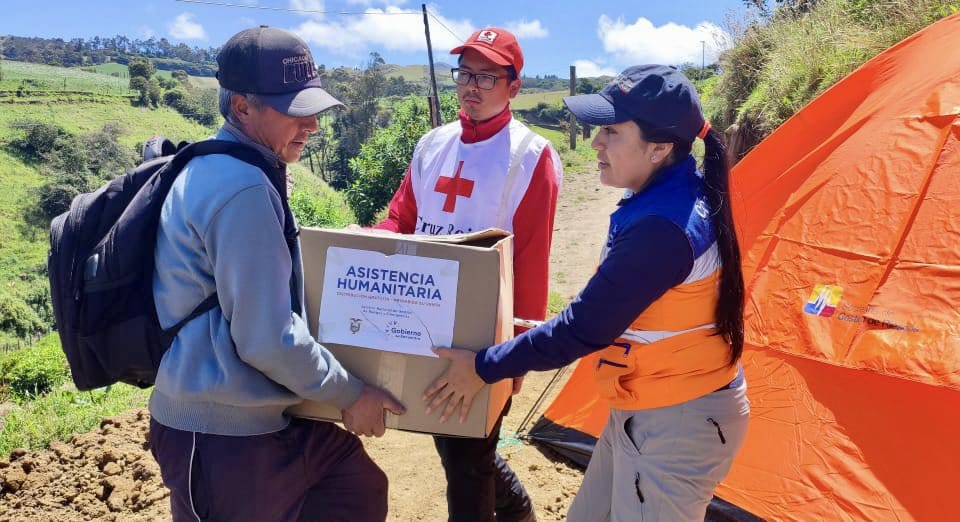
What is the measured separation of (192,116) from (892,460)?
91749mm

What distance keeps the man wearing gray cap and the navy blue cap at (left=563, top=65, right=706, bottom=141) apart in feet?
2.39

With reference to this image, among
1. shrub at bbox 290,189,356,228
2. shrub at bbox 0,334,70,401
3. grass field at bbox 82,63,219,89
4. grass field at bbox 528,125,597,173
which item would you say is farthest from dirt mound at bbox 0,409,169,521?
grass field at bbox 82,63,219,89

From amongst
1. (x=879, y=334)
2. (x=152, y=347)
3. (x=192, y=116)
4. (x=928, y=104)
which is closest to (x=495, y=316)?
(x=152, y=347)

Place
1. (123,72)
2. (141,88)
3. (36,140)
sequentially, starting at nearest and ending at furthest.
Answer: (36,140), (141,88), (123,72)

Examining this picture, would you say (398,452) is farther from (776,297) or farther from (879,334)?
(879,334)

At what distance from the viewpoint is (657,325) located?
5.40ft

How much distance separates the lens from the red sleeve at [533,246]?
2238mm

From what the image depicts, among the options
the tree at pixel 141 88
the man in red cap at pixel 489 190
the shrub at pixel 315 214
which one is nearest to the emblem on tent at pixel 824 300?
the man in red cap at pixel 489 190

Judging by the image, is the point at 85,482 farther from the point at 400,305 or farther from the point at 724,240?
the point at 724,240

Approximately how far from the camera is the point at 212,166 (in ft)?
4.84

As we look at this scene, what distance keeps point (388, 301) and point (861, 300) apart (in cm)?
177

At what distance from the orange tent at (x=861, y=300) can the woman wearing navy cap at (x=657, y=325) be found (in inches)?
33.0

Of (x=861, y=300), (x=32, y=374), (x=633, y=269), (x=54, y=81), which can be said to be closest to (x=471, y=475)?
(x=633, y=269)

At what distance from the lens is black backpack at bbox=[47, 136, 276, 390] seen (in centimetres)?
148
